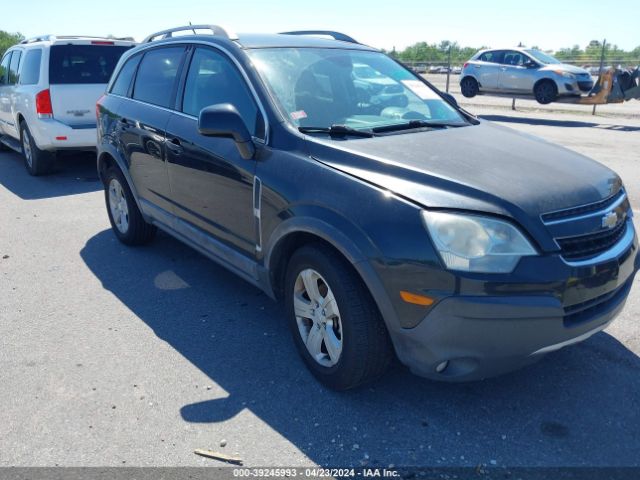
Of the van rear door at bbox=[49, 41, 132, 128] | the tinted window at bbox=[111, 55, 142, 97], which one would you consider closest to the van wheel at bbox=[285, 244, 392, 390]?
the tinted window at bbox=[111, 55, 142, 97]

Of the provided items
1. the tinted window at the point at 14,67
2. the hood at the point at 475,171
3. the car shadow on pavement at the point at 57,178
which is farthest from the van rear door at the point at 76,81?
the hood at the point at 475,171

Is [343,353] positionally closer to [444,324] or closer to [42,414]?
[444,324]

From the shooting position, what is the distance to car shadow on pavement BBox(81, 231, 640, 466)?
2.77 meters

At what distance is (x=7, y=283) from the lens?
4902 millimetres

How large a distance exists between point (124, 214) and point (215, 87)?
2119mm

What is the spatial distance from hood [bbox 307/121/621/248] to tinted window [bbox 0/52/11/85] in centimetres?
867

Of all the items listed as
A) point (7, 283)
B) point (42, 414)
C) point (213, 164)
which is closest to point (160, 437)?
point (42, 414)

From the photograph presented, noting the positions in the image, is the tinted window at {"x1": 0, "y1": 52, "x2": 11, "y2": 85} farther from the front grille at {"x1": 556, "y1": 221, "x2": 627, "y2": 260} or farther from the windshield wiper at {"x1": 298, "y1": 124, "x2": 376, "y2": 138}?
the front grille at {"x1": 556, "y1": 221, "x2": 627, "y2": 260}

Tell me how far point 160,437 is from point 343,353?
98 cm

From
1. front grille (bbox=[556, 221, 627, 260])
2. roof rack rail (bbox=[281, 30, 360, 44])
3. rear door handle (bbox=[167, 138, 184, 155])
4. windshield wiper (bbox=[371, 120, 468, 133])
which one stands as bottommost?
front grille (bbox=[556, 221, 627, 260])

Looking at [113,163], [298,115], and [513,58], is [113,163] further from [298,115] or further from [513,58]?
[513,58]

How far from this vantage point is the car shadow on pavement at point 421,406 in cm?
277

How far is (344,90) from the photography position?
385 centimetres

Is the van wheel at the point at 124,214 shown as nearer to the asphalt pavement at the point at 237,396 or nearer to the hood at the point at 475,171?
the asphalt pavement at the point at 237,396
